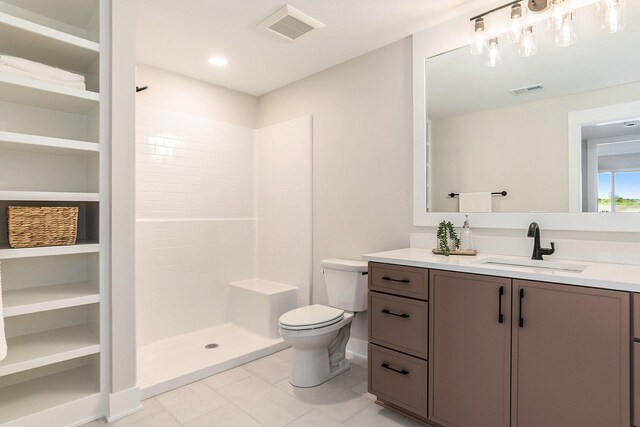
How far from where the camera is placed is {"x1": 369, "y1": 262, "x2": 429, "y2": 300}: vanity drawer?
1.85m

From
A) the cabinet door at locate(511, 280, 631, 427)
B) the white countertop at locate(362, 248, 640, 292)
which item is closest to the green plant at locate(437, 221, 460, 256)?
the white countertop at locate(362, 248, 640, 292)

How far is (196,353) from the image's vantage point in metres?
2.85

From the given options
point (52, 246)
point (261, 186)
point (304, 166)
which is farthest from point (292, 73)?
point (52, 246)

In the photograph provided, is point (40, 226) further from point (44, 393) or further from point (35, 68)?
point (44, 393)

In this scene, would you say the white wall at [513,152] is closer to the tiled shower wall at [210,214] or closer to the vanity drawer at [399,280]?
the vanity drawer at [399,280]

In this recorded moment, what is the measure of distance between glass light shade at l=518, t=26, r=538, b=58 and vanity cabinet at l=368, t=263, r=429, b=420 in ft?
4.51

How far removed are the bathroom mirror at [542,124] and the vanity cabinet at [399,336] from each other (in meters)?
0.68

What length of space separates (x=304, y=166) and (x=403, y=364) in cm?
193

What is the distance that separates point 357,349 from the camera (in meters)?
2.84

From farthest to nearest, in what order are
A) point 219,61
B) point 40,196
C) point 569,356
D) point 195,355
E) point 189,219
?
point 189,219 → point 219,61 → point 195,355 → point 40,196 → point 569,356

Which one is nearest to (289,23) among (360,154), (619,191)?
(360,154)

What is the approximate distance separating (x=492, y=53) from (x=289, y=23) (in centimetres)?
129

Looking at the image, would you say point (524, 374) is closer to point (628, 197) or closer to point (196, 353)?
point (628, 197)

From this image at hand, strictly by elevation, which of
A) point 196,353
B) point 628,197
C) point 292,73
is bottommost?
point 196,353
